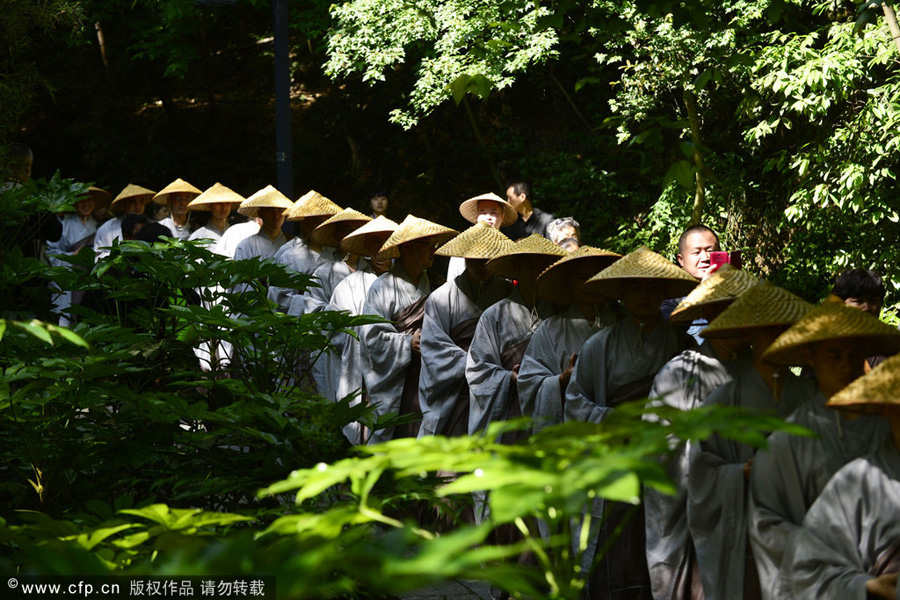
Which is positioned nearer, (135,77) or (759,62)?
(759,62)

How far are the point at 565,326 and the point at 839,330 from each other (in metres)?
2.35

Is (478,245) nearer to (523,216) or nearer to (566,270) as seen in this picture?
(566,270)

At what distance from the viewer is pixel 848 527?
Answer: 313 cm

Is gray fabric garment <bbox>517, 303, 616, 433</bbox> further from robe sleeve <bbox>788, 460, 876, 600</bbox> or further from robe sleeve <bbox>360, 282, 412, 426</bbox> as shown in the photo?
robe sleeve <bbox>788, 460, 876, 600</bbox>

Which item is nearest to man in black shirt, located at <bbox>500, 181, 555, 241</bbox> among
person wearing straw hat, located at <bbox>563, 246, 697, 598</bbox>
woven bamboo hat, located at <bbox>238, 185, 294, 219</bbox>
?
woven bamboo hat, located at <bbox>238, 185, 294, 219</bbox>

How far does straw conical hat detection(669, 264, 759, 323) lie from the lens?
14.4ft

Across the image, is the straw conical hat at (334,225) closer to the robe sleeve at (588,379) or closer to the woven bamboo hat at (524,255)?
the woven bamboo hat at (524,255)

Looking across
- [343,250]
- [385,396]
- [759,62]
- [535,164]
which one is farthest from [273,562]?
[535,164]

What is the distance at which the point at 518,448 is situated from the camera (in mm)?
1850

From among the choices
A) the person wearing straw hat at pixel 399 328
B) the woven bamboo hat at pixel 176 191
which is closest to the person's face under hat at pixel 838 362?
the person wearing straw hat at pixel 399 328

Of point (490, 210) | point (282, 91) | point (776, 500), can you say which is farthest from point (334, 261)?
point (776, 500)

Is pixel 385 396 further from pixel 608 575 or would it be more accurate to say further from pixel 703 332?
pixel 703 332

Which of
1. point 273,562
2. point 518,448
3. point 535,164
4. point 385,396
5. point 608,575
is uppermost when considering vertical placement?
Result: point 535,164

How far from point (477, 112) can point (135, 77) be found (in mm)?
6985
